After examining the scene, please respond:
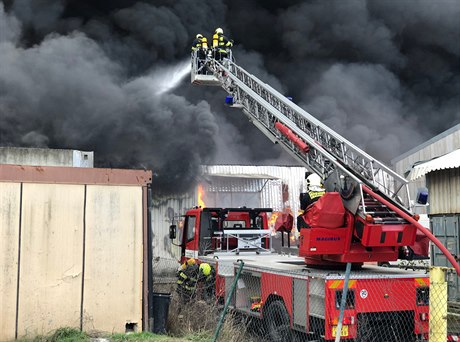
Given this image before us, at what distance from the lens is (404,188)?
22.4 ft

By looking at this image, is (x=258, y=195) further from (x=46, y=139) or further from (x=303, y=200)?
(x=303, y=200)

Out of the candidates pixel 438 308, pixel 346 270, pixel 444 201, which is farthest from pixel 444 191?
pixel 438 308

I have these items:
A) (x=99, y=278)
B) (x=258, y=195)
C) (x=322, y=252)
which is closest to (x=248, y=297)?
(x=322, y=252)

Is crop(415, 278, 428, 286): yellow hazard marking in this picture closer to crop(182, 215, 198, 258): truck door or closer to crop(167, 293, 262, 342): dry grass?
crop(167, 293, 262, 342): dry grass

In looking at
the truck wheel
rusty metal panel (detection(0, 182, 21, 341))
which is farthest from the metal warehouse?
rusty metal panel (detection(0, 182, 21, 341))

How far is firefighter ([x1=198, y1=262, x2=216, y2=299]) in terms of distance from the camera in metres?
8.58

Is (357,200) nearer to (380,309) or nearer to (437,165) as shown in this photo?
(380,309)

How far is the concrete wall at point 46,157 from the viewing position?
1134cm

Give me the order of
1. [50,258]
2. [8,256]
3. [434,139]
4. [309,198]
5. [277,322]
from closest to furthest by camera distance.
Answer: [8,256]
[50,258]
[277,322]
[309,198]
[434,139]

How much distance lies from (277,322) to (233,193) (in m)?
12.8

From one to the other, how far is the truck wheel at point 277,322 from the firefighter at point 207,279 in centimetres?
174

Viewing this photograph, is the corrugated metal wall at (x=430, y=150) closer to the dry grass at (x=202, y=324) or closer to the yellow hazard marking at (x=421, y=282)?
the yellow hazard marking at (x=421, y=282)

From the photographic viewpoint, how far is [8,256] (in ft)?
20.2

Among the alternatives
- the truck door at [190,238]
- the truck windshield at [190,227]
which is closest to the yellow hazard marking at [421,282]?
the truck door at [190,238]
